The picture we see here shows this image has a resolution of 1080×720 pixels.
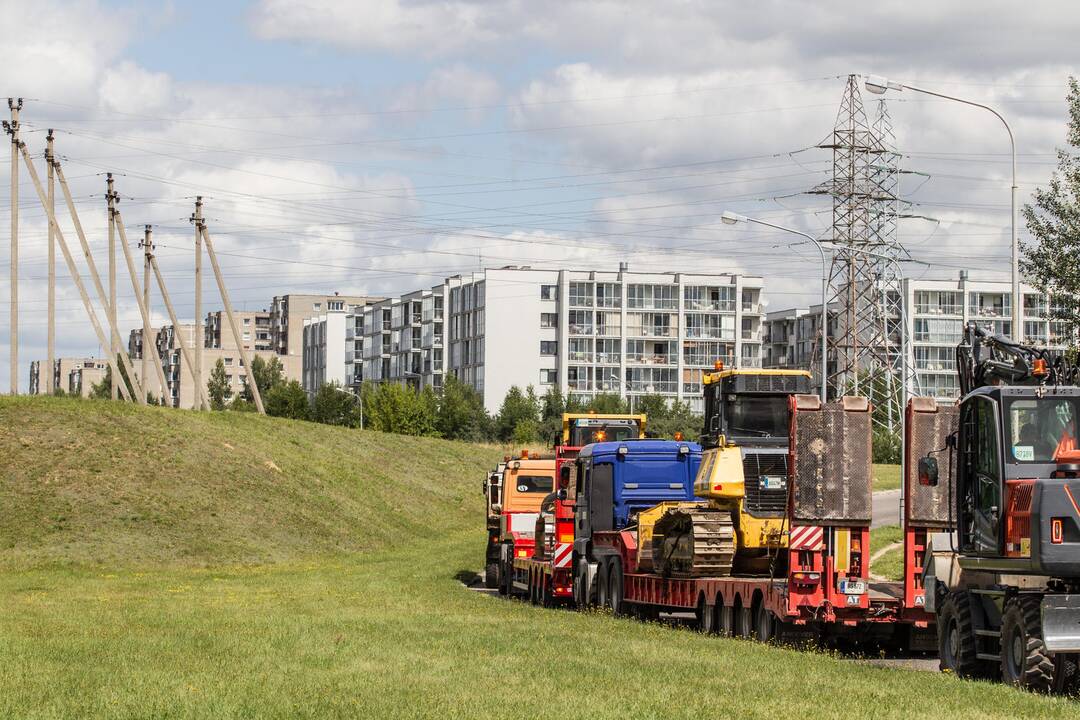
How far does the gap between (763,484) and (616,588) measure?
5351 millimetres

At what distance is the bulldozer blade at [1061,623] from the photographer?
13.8 m

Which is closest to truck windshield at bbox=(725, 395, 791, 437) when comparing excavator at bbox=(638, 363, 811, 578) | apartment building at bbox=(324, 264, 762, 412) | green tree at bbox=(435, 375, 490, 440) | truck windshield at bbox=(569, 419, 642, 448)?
excavator at bbox=(638, 363, 811, 578)

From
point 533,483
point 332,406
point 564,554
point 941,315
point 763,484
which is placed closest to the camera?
point 763,484

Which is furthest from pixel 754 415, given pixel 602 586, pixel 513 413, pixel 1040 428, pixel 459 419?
pixel 459 419

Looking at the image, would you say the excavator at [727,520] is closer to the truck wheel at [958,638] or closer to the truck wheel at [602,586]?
the truck wheel at [602,586]

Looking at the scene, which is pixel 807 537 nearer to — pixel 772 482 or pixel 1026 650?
pixel 772 482

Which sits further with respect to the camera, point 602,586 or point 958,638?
point 602,586

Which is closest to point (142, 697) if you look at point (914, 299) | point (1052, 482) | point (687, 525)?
point (1052, 482)

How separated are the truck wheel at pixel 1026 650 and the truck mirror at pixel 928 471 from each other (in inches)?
55.2

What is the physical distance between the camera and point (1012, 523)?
48.9 ft

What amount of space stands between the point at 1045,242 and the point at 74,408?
4333 cm

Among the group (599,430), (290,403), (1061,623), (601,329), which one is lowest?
(1061,623)

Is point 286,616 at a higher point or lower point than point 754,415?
lower

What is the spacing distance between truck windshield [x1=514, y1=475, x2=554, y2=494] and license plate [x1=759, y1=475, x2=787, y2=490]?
15283 mm
